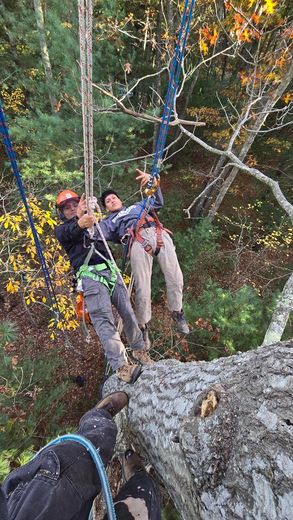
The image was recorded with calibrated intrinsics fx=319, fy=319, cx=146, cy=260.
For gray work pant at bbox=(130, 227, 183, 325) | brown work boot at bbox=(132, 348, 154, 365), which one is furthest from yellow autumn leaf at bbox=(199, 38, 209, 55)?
brown work boot at bbox=(132, 348, 154, 365)

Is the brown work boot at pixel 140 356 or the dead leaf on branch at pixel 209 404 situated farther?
the brown work boot at pixel 140 356

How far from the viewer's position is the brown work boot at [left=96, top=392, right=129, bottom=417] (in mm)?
2172

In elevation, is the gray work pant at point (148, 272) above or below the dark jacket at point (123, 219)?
below

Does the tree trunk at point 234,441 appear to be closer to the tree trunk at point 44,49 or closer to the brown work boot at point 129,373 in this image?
the brown work boot at point 129,373

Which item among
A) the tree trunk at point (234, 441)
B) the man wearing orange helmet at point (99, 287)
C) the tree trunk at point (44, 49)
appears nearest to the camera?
the tree trunk at point (234, 441)

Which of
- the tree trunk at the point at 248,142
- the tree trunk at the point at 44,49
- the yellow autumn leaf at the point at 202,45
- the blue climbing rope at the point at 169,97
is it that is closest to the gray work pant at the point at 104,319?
the blue climbing rope at the point at 169,97

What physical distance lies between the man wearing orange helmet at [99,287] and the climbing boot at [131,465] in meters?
0.49

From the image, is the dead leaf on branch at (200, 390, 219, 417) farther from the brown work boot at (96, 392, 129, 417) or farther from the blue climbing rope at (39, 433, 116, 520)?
the brown work boot at (96, 392, 129, 417)

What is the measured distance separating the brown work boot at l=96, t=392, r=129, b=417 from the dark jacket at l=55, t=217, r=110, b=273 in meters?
1.09

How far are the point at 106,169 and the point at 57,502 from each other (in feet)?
18.0

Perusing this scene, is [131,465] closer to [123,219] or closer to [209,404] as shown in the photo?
[209,404]

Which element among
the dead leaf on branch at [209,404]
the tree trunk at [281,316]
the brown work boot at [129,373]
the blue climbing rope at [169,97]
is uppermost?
the blue climbing rope at [169,97]

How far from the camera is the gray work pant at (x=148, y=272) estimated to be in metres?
3.03

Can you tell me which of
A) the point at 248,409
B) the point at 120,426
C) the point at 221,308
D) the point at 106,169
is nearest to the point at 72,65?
the point at 106,169
